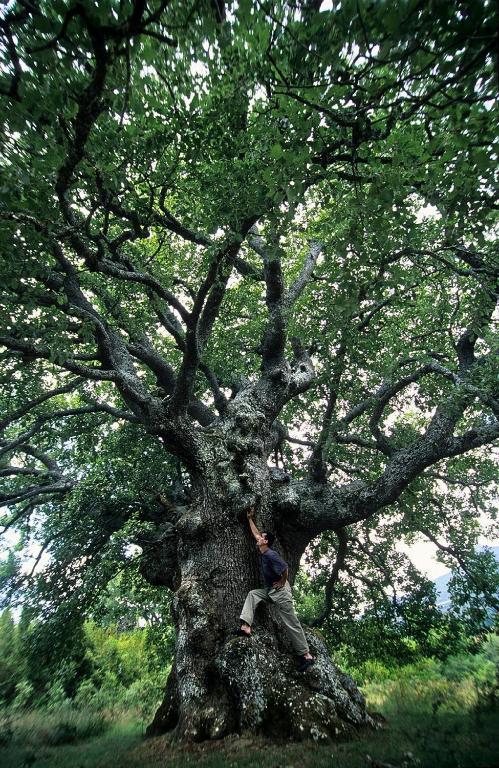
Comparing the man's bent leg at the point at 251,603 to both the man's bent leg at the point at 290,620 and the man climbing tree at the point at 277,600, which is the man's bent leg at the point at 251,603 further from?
the man's bent leg at the point at 290,620

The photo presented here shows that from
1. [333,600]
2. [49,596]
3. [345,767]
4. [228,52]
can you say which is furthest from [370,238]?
[49,596]

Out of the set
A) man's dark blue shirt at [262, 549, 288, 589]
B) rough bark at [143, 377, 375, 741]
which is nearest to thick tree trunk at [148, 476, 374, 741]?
rough bark at [143, 377, 375, 741]

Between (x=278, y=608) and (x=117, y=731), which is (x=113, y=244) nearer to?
(x=278, y=608)

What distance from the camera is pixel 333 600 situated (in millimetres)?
10547

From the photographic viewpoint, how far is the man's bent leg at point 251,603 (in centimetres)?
572

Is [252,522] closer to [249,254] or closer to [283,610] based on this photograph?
[283,610]

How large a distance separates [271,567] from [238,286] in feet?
29.1

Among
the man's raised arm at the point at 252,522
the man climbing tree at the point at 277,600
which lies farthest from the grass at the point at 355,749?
the man's raised arm at the point at 252,522

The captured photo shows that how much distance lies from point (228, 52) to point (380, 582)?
12.3 m

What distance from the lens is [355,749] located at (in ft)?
13.0

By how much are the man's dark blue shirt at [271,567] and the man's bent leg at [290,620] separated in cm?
19

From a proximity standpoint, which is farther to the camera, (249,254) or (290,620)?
(249,254)

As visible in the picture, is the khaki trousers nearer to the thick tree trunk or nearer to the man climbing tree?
the man climbing tree

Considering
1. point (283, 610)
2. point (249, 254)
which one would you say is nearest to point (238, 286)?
point (249, 254)
